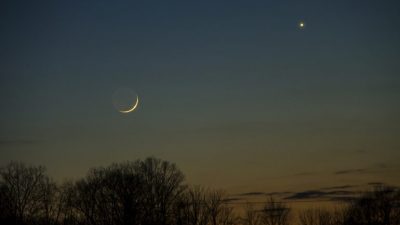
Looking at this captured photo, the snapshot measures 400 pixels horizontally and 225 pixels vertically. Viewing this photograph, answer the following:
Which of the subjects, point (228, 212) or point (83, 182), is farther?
point (228, 212)

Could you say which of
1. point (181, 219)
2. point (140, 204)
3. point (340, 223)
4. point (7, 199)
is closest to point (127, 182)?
point (140, 204)

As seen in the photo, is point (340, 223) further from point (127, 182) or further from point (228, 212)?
point (127, 182)

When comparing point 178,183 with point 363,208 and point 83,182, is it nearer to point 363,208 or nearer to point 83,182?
point 83,182

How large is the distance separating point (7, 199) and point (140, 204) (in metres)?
19.8

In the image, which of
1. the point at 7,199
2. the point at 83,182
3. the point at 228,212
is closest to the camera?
the point at 7,199

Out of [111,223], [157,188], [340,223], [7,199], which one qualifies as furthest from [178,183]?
[340,223]

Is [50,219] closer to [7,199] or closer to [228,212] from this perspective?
[7,199]

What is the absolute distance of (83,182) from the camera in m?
90.6

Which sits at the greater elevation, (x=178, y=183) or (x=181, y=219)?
(x=178, y=183)

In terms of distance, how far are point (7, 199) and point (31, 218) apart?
14.9 feet

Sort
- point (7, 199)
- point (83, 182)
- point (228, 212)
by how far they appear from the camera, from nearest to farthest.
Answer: point (7, 199) → point (83, 182) → point (228, 212)

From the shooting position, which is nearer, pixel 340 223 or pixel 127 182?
pixel 127 182

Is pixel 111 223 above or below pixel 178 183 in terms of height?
below

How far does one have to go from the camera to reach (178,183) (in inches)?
3531
